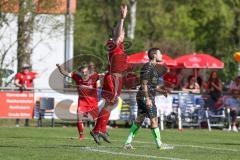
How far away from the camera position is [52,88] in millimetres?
29094

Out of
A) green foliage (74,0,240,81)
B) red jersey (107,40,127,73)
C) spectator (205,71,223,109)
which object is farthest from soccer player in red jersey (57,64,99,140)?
green foliage (74,0,240,81)

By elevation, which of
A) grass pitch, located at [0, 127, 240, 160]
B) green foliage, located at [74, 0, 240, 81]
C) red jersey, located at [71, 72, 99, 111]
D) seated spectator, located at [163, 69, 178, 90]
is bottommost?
grass pitch, located at [0, 127, 240, 160]

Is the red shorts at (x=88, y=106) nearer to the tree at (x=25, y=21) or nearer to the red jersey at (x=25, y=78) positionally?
the red jersey at (x=25, y=78)

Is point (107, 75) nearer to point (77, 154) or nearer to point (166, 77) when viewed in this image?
point (77, 154)

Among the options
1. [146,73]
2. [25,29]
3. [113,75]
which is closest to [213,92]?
[25,29]

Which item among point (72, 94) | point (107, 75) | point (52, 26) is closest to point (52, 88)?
point (72, 94)

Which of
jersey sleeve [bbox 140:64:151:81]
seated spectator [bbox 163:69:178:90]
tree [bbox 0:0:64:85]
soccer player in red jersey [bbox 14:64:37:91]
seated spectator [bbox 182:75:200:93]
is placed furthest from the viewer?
tree [bbox 0:0:64:85]

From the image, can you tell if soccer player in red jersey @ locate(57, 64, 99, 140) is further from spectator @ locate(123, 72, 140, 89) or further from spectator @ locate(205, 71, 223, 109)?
spectator @ locate(205, 71, 223, 109)

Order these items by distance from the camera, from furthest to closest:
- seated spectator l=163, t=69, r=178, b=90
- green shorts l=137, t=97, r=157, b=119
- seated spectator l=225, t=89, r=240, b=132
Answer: seated spectator l=163, t=69, r=178, b=90 < seated spectator l=225, t=89, r=240, b=132 < green shorts l=137, t=97, r=157, b=119

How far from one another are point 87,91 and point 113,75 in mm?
3324

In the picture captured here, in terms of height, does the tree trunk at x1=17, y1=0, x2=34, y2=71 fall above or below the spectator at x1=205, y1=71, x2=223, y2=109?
above

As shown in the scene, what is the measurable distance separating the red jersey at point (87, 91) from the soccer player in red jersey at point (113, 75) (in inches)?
104

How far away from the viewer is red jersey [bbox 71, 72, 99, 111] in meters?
21.5

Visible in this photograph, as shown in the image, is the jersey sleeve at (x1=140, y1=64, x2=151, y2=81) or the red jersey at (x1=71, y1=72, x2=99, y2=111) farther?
the red jersey at (x1=71, y1=72, x2=99, y2=111)
